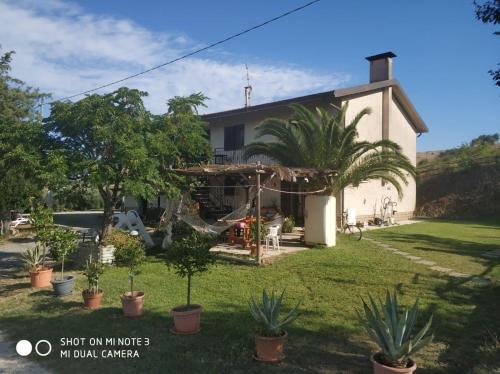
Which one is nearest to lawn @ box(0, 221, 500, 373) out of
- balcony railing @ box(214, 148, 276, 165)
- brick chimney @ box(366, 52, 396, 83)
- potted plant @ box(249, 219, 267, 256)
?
potted plant @ box(249, 219, 267, 256)

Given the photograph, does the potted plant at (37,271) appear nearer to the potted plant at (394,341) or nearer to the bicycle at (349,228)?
the potted plant at (394,341)

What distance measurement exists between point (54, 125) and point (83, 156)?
1.18 m

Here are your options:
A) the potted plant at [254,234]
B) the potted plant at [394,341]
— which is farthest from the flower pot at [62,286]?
the potted plant at [394,341]

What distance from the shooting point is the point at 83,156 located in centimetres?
920

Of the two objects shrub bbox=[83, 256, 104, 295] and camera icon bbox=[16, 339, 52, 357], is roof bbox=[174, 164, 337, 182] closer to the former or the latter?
shrub bbox=[83, 256, 104, 295]

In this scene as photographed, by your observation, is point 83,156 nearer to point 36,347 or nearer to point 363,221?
point 36,347

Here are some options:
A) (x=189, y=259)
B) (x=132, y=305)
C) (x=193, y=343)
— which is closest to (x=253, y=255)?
(x=132, y=305)

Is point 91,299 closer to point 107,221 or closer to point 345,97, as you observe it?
point 107,221

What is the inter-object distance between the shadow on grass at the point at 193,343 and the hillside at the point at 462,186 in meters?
20.9

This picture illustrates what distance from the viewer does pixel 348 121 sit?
1620 centimetres

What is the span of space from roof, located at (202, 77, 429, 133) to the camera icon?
1174 cm

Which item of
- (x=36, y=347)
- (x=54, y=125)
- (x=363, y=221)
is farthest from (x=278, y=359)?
(x=363, y=221)

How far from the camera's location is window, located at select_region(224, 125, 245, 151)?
19.0m

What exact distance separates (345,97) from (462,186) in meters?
14.0
